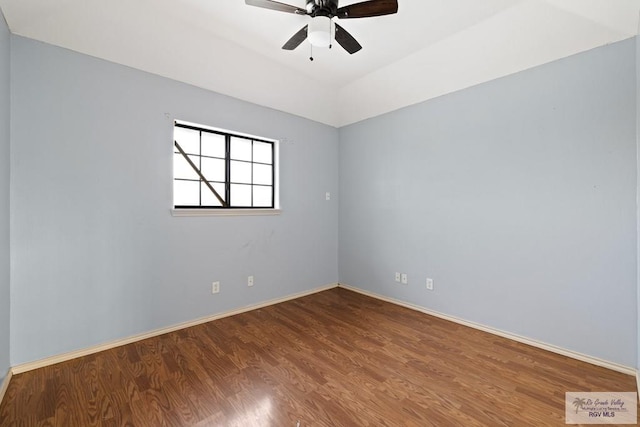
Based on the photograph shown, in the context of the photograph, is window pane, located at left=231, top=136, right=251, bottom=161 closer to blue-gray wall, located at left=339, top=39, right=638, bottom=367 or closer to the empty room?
the empty room

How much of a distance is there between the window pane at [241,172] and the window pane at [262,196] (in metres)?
0.15

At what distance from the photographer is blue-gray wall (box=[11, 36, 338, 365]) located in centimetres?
192

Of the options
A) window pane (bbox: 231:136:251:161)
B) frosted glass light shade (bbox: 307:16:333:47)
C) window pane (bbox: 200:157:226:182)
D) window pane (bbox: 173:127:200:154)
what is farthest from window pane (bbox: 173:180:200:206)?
frosted glass light shade (bbox: 307:16:333:47)

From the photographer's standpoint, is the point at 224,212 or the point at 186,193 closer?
the point at 186,193

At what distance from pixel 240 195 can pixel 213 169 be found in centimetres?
42

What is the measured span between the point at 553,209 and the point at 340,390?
7.32ft

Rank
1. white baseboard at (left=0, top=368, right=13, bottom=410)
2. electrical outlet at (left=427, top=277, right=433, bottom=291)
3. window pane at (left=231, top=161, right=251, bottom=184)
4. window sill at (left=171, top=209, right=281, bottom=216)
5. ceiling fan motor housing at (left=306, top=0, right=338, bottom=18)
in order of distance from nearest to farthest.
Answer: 1. white baseboard at (left=0, top=368, right=13, bottom=410)
2. ceiling fan motor housing at (left=306, top=0, right=338, bottom=18)
3. window sill at (left=171, top=209, right=281, bottom=216)
4. electrical outlet at (left=427, top=277, right=433, bottom=291)
5. window pane at (left=231, top=161, right=251, bottom=184)

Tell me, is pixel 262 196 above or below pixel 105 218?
above

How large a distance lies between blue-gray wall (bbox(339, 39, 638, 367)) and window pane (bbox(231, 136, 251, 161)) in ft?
5.59

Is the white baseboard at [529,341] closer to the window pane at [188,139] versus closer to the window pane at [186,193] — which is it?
the window pane at [186,193]

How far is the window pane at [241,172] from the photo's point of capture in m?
3.11

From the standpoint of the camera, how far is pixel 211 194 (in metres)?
2.94

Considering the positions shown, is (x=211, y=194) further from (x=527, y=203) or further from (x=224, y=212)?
(x=527, y=203)
